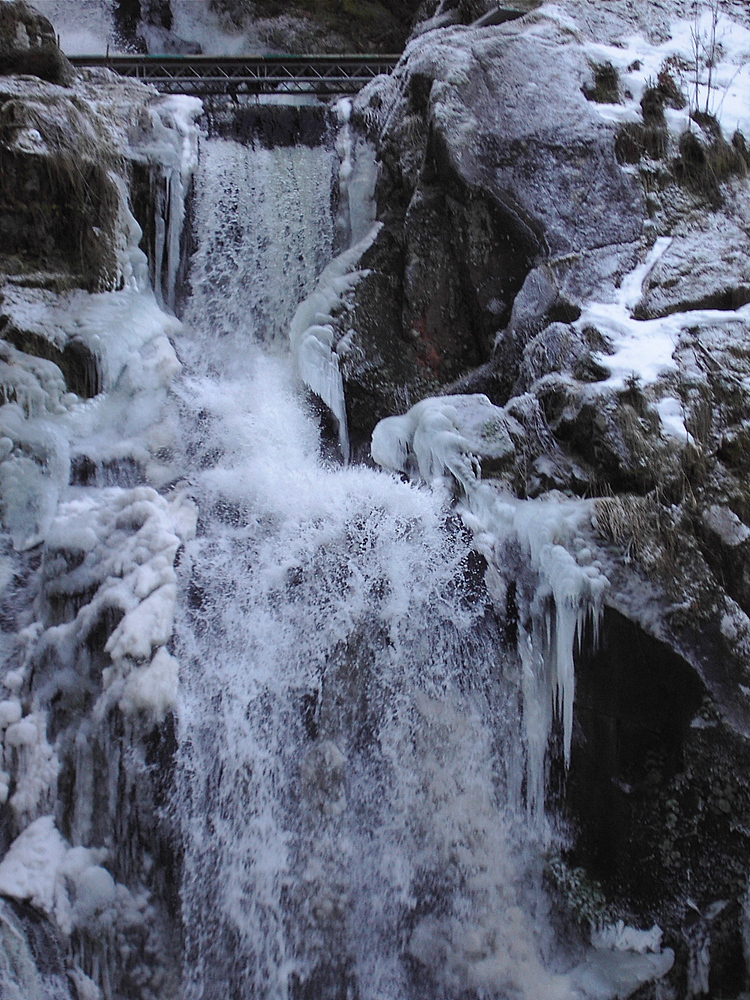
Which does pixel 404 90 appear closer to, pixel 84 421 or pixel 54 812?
pixel 84 421

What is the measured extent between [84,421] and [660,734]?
3489 mm

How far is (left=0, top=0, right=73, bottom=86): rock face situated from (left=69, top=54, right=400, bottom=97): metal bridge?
1.45 m

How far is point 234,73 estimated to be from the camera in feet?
22.7

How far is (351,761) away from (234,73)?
6.70 metres

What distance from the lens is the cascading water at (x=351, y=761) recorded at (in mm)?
2969

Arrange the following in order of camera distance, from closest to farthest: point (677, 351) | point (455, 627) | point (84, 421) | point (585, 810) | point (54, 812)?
1. point (54, 812)
2. point (585, 810)
3. point (455, 627)
4. point (677, 351)
5. point (84, 421)

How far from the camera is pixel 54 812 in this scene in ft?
9.44

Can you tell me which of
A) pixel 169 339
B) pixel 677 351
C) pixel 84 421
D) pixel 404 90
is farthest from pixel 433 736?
pixel 404 90

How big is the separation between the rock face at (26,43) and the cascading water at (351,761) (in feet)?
12.2

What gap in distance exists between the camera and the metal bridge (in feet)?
22.0

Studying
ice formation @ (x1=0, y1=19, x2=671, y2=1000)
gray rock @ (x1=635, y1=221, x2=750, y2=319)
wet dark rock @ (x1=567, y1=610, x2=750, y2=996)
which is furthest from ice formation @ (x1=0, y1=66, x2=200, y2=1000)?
gray rock @ (x1=635, y1=221, x2=750, y2=319)

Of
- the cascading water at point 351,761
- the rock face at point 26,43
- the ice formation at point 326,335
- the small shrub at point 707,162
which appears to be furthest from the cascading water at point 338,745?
the rock face at point 26,43

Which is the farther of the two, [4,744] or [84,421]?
[84,421]

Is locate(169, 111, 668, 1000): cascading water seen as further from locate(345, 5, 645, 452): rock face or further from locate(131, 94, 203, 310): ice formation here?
locate(131, 94, 203, 310): ice formation
